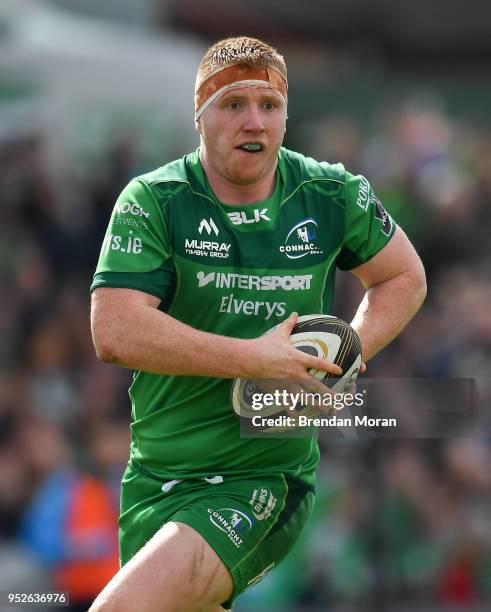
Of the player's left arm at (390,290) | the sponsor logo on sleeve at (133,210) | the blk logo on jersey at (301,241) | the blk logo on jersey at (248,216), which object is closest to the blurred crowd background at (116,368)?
the player's left arm at (390,290)

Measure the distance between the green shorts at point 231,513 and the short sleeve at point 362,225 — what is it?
938 mm

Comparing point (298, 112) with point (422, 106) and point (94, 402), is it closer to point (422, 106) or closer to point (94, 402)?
point (422, 106)

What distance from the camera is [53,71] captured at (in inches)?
442

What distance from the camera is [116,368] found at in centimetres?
1065

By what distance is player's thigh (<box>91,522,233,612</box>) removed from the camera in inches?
187

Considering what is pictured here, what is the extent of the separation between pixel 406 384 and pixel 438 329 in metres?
4.80

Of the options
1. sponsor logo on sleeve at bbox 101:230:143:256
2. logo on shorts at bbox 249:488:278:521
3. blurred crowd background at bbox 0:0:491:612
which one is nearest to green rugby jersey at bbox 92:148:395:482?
sponsor logo on sleeve at bbox 101:230:143:256

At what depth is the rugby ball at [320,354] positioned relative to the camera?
4.99 m

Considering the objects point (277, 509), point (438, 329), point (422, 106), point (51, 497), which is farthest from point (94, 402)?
point (422, 106)

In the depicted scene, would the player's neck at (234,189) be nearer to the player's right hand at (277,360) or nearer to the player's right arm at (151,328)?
the player's right arm at (151,328)

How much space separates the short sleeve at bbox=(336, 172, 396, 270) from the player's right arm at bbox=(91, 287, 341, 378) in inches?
23.6

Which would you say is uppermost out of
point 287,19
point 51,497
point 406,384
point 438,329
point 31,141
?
point 287,19

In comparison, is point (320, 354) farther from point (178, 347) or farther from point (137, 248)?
point (137, 248)

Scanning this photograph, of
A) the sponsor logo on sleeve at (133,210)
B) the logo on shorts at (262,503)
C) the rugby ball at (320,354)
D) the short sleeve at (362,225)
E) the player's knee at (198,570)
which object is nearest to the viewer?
the player's knee at (198,570)
